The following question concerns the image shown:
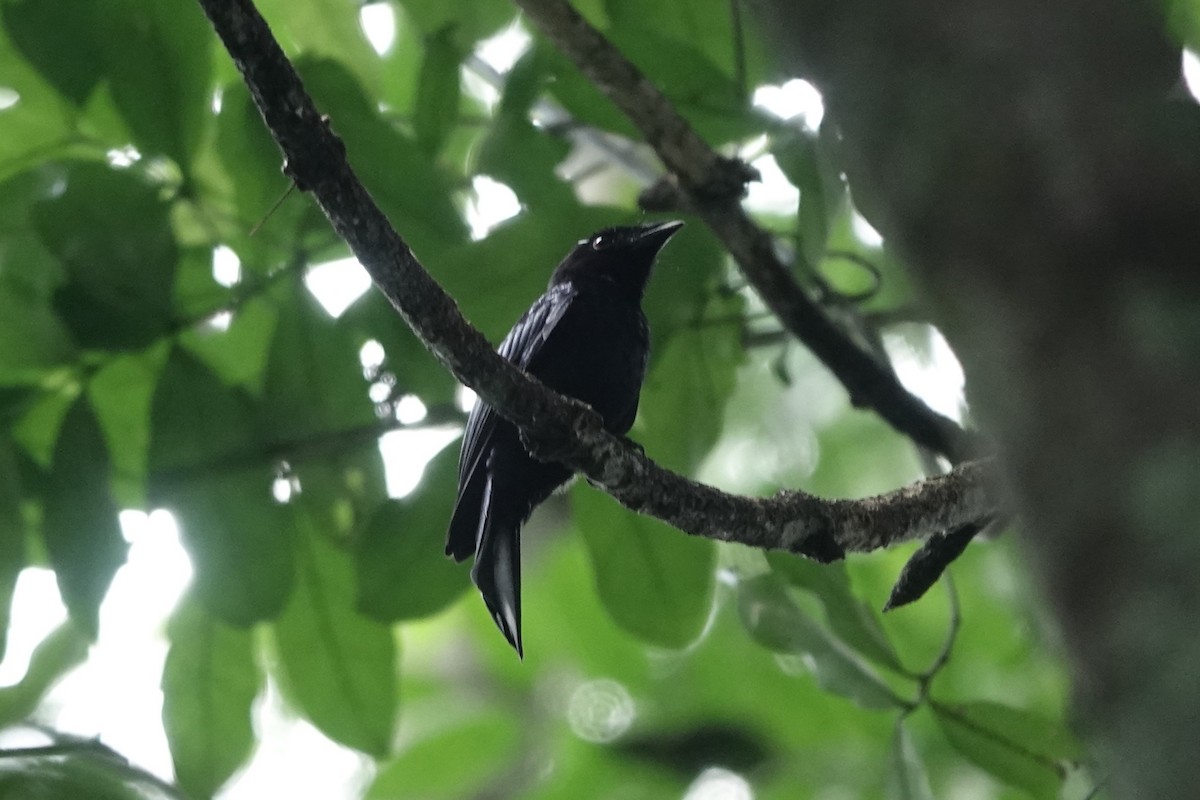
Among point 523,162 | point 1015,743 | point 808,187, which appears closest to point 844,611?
point 1015,743

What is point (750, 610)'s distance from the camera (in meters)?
→ 2.53

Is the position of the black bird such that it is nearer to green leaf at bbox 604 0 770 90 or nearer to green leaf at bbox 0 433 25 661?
green leaf at bbox 604 0 770 90

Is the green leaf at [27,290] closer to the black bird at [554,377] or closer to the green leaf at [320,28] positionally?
the green leaf at [320,28]

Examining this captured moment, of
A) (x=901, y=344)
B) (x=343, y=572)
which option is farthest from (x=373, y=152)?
(x=901, y=344)

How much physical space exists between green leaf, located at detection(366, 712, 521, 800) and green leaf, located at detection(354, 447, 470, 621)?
3.36ft

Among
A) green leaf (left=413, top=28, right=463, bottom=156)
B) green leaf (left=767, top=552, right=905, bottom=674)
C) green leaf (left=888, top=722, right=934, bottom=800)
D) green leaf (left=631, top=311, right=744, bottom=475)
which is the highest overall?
green leaf (left=413, top=28, right=463, bottom=156)

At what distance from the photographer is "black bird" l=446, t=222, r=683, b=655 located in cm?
250

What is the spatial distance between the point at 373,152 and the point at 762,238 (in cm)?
88

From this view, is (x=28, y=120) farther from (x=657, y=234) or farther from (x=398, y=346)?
(x=657, y=234)

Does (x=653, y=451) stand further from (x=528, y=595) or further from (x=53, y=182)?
(x=528, y=595)

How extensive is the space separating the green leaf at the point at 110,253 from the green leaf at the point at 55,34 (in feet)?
0.63

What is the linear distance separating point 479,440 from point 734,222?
770 mm

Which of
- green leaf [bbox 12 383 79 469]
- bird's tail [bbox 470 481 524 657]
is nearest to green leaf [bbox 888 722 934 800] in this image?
bird's tail [bbox 470 481 524 657]

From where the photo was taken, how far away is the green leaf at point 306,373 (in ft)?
8.94
